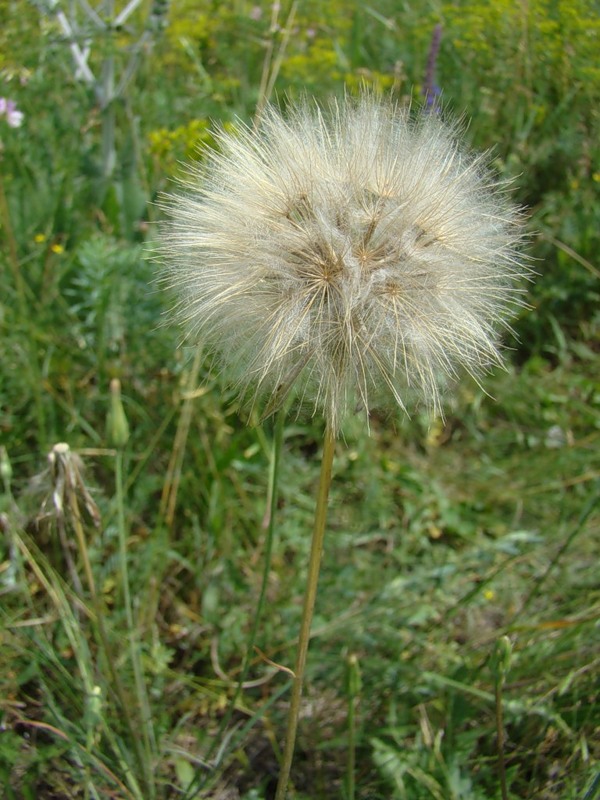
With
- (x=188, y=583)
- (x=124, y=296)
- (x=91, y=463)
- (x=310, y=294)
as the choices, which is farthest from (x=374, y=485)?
(x=310, y=294)

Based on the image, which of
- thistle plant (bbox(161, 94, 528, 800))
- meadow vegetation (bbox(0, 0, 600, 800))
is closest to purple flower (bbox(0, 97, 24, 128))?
meadow vegetation (bbox(0, 0, 600, 800))

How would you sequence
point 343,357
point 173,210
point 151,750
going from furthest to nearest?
point 151,750, point 173,210, point 343,357

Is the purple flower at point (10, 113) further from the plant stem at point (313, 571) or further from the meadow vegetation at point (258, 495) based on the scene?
the plant stem at point (313, 571)

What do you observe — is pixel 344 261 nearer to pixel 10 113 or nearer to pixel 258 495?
pixel 258 495

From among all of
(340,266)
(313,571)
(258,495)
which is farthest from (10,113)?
(313,571)

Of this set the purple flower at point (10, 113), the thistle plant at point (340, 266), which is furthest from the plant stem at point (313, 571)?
the purple flower at point (10, 113)

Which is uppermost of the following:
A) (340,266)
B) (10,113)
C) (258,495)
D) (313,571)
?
(10,113)

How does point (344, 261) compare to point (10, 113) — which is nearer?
point (344, 261)

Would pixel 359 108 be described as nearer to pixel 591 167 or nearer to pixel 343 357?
pixel 343 357
